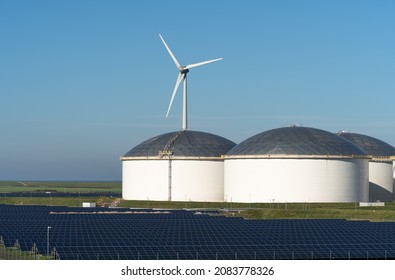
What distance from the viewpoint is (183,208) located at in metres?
134

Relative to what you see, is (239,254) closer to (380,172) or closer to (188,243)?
(188,243)

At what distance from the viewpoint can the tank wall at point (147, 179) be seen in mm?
142125

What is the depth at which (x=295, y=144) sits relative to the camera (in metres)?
130

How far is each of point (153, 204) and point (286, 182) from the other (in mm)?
23745

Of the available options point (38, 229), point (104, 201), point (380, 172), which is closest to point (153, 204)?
point (104, 201)

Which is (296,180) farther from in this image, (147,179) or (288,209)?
(147,179)

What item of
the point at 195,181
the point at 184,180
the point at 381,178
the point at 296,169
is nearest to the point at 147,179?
the point at 184,180

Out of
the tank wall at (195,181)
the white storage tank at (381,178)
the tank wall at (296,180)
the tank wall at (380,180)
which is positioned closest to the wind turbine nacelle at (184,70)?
the tank wall at (195,181)

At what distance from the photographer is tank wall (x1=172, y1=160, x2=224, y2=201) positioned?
141 metres

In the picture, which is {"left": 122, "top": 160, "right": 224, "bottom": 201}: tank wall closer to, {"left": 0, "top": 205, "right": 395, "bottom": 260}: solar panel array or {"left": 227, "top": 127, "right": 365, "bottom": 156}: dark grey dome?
{"left": 227, "top": 127, "right": 365, "bottom": 156}: dark grey dome

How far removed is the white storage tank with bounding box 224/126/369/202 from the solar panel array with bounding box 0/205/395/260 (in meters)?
28.4

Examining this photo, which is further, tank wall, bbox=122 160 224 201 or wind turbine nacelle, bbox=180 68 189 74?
wind turbine nacelle, bbox=180 68 189 74

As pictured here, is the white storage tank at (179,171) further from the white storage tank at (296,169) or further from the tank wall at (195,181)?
the white storage tank at (296,169)

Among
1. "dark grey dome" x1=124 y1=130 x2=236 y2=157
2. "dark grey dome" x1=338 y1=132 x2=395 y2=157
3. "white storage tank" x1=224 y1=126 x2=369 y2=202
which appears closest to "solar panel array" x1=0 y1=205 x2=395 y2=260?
"white storage tank" x1=224 y1=126 x2=369 y2=202
